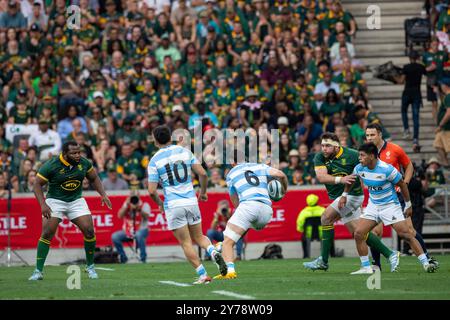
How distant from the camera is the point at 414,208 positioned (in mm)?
22797

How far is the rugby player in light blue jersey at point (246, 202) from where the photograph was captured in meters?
15.5

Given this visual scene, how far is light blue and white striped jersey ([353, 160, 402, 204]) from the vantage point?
16016 mm

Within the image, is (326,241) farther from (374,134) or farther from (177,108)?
(177,108)

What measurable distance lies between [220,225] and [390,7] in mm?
9504

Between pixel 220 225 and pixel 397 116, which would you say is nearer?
pixel 220 225

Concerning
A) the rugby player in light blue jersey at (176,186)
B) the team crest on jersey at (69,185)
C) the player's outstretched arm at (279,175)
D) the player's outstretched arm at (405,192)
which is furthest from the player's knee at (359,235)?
the team crest on jersey at (69,185)

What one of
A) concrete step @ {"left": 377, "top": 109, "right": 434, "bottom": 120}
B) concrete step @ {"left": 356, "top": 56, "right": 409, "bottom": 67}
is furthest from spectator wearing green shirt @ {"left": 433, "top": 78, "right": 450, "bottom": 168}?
concrete step @ {"left": 356, "top": 56, "right": 409, "bottom": 67}

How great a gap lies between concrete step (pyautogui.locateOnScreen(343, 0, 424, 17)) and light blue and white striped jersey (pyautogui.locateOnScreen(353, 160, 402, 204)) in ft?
46.6

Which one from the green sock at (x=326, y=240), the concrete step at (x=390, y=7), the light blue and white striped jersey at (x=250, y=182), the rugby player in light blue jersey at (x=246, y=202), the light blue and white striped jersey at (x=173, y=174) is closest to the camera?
the light blue and white striped jersey at (x=173, y=174)

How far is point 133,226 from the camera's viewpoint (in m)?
23.4

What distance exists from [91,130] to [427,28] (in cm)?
884

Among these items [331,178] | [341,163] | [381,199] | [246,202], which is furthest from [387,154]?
[246,202]

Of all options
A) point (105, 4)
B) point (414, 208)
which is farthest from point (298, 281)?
point (105, 4)

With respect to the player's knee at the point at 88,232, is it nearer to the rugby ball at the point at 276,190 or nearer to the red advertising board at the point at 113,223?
the rugby ball at the point at 276,190
